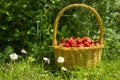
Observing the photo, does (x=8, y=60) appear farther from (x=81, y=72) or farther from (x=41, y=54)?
(x=81, y=72)

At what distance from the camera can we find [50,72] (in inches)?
132

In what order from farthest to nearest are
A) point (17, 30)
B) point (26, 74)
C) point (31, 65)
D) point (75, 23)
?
point (75, 23), point (17, 30), point (31, 65), point (26, 74)

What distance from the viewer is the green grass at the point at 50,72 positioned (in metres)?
2.97

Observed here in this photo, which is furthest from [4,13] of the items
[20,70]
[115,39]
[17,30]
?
[115,39]

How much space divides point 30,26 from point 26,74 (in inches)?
38.7

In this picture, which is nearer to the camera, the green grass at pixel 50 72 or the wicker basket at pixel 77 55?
the green grass at pixel 50 72

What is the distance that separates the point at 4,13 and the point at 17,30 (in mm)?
233

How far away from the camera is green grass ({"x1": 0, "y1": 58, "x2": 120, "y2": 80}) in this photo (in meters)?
2.97

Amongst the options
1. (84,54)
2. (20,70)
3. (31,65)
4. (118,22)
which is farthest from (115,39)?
(20,70)

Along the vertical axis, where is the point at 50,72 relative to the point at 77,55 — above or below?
below

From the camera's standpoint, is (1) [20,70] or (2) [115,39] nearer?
(1) [20,70]

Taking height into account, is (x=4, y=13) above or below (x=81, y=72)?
above

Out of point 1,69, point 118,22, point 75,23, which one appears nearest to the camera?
point 1,69

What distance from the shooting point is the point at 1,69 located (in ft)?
10.5
